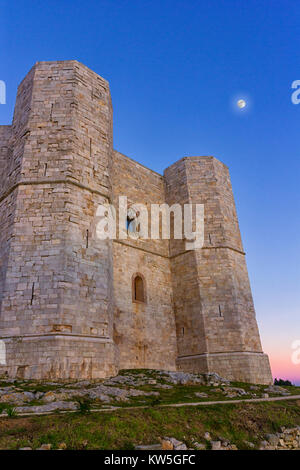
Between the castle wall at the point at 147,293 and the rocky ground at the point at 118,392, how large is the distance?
2.63m

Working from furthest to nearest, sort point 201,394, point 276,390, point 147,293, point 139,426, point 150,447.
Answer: point 147,293 → point 276,390 → point 201,394 → point 139,426 → point 150,447

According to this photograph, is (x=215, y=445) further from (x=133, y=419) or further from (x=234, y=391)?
(x=234, y=391)

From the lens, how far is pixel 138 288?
48.3ft

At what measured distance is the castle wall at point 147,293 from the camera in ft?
43.0

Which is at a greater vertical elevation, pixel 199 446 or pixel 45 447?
pixel 45 447

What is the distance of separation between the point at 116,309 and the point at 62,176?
5.64 m

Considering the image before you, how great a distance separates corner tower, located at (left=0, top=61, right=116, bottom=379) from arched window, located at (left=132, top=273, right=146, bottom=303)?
3247mm

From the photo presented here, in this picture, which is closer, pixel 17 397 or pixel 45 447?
pixel 45 447

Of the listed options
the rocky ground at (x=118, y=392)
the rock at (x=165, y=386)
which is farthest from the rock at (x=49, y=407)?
the rock at (x=165, y=386)

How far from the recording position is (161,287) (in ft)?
51.0

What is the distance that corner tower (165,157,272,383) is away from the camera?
13.5m

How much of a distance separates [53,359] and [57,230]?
3883 mm

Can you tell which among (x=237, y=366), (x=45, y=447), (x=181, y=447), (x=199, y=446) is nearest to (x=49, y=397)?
(x=45, y=447)
